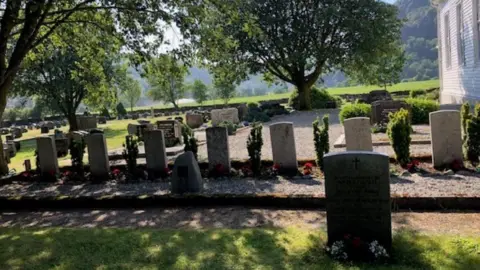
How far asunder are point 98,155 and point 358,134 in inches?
245

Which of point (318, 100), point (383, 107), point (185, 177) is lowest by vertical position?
point (185, 177)

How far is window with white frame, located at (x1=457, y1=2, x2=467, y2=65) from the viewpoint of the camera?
1967 centimetres

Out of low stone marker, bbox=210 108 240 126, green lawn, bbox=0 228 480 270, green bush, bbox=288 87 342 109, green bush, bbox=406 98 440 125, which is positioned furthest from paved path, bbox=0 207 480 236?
green bush, bbox=288 87 342 109

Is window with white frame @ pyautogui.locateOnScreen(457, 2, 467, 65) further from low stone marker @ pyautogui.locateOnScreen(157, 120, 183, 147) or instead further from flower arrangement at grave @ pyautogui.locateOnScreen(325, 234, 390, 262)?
flower arrangement at grave @ pyautogui.locateOnScreen(325, 234, 390, 262)

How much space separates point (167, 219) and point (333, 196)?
10.3 feet

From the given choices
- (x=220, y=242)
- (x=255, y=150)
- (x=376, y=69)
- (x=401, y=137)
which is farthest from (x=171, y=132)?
(x=376, y=69)

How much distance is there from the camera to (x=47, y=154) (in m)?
11.0

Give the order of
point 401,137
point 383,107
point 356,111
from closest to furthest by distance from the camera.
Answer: point 401,137, point 383,107, point 356,111

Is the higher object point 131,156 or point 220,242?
point 131,156

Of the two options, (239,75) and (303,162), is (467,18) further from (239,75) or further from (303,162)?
(239,75)

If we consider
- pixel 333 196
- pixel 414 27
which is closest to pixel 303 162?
pixel 333 196

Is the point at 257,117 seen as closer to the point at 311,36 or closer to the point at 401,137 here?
the point at 311,36

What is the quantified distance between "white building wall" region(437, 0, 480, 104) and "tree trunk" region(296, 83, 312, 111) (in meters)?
10.7

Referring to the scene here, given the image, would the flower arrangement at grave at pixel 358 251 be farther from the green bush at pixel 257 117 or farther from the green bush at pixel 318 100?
the green bush at pixel 318 100
